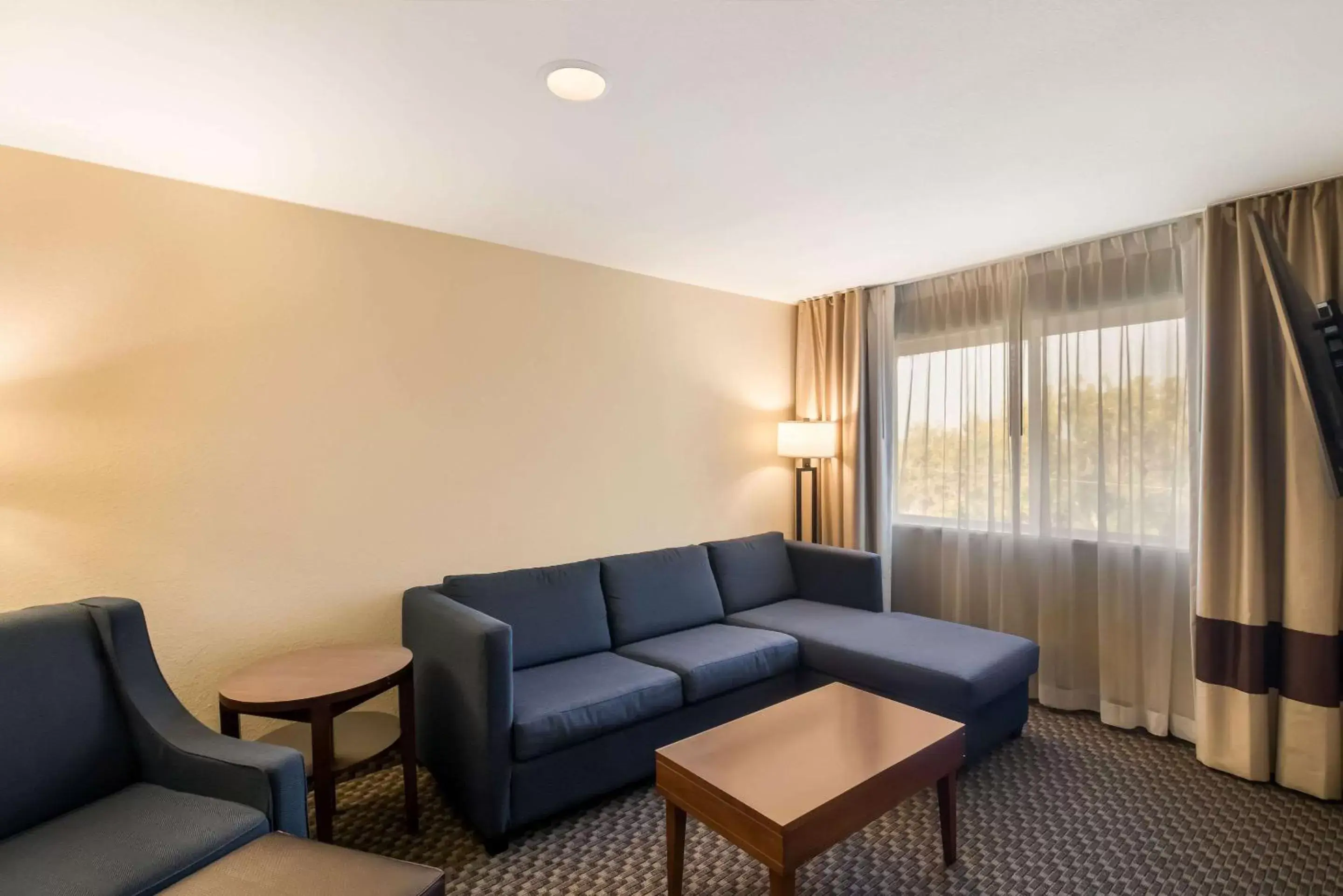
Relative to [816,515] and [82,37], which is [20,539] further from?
[816,515]

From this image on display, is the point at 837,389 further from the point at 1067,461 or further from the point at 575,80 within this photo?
the point at 575,80

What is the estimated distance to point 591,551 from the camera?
3451 mm

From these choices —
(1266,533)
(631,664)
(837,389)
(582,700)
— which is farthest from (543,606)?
(1266,533)

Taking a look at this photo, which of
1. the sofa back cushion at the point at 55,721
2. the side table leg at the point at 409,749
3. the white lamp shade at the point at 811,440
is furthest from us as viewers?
the white lamp shade at the point at 811,440

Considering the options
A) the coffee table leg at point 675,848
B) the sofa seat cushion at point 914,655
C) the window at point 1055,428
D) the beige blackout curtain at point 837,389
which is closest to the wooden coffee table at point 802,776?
the coffee table leg at point 675,848

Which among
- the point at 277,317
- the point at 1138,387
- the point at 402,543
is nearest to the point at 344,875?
the point at 402,543

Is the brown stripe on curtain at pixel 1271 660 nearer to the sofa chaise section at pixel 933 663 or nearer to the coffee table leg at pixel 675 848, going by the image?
the sofa chaise section at pixel 933 663

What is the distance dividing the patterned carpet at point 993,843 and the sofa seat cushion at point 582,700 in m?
0.35

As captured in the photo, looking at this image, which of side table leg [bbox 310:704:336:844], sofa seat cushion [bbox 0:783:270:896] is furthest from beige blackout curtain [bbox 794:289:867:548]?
sofa seat cushion [bbox 0:783:270:896]

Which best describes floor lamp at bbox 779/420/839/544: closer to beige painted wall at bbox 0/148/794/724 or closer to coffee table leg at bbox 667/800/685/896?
beige painted wall at bbox 0/148/794/724

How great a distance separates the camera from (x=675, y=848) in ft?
6.12

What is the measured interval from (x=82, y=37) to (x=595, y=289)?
2.18m

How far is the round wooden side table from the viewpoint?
6.30ft

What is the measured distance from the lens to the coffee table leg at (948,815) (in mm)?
2074
